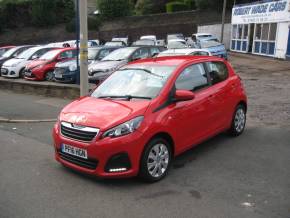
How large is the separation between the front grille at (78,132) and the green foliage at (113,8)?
41.8 m

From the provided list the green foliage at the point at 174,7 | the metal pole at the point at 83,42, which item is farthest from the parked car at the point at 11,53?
the green foliage at the point at 174,7

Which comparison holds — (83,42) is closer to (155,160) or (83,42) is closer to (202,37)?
(155,160)

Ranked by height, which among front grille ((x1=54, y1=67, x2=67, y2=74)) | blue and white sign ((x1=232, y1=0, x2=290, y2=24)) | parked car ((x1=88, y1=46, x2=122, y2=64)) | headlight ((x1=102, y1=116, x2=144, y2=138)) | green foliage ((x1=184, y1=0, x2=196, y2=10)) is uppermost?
green foliage ((x1=184, y1=0, x2=196, y2=10))

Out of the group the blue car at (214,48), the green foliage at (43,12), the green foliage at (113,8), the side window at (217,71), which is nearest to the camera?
the side window at (217,71)

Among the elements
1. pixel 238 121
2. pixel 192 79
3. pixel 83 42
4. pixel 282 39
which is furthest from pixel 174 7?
pixel 192 79

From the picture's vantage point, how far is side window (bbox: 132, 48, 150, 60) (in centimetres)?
1334

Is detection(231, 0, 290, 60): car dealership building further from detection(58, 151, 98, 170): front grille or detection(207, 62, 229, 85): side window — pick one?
detection(58, 151, 98, 170): front grille

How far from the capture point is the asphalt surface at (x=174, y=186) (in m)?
4.05

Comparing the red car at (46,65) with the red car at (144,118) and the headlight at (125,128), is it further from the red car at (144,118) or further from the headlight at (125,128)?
the headlight at (125,128)

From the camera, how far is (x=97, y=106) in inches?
197

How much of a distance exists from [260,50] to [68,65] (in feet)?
59.9

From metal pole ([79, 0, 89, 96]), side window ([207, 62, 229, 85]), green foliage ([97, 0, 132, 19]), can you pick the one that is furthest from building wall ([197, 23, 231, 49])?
side window ([207, 62, 229, 85])

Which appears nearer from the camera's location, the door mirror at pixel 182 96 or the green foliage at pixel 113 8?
the door mirror at pixel 182 96

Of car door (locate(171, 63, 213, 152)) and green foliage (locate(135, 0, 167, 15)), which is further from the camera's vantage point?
green foliage (locate(135, 0, 167, 15))
